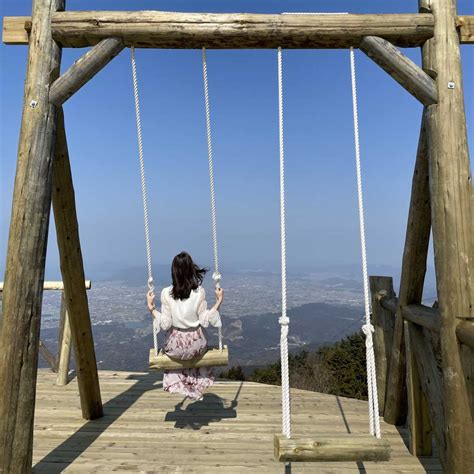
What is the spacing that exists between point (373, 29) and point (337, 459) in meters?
2.63

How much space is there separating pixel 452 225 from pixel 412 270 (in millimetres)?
895

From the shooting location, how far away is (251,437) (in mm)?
3717

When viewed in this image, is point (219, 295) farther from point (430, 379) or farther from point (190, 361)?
point (430, 379)

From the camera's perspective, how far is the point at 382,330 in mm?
4195

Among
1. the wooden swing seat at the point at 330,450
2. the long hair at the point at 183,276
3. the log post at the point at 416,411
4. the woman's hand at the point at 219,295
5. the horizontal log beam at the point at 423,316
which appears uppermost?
the long hair at the point at 183,276

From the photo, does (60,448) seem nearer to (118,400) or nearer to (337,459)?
(118,400)

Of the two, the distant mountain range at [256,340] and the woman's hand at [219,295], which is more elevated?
the woman's hand at [219,295]

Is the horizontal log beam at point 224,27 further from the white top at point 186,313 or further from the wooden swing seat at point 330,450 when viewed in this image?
the wooden swing seat at point 330,450

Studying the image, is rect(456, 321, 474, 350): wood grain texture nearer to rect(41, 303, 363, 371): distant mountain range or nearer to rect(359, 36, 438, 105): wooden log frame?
rect(359, 36, 438, 105): wooden log frame

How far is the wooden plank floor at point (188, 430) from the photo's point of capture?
126 inches

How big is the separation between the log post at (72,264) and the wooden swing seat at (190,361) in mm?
692

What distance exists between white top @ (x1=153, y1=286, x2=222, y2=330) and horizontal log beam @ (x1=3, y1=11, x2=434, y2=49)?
2.01 m

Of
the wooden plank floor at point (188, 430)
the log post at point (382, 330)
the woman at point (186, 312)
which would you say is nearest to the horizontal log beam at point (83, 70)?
the woman at point (186, 312)

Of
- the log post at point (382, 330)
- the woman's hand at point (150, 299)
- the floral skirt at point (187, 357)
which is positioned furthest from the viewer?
the log post at point (382, 330)
